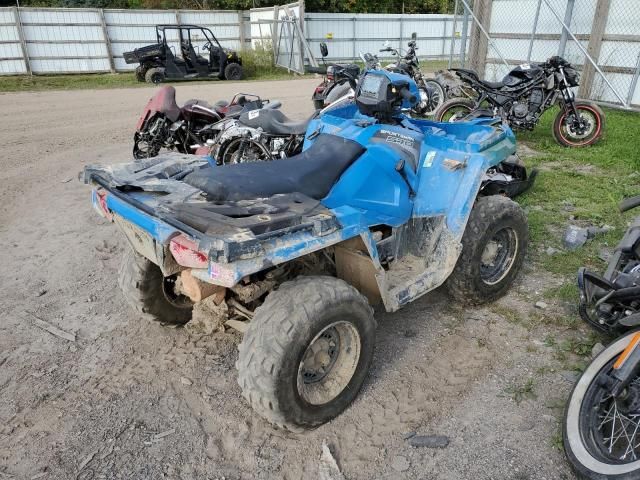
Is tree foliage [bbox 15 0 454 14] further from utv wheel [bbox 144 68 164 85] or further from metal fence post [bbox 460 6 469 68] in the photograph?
metal fence post [bbox 460 6 469 68]

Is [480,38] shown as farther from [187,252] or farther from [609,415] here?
[187,252]

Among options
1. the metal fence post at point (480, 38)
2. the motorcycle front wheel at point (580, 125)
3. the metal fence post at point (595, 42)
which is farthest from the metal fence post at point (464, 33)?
the motorcycle front wheel at point (580, 125)

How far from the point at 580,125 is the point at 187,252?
26.7 feet

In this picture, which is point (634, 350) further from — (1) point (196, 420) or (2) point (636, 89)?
(2) point (636, 89)

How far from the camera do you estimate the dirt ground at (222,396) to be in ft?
8.75

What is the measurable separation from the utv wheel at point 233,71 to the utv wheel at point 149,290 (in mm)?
15303

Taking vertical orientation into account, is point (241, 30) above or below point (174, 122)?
above

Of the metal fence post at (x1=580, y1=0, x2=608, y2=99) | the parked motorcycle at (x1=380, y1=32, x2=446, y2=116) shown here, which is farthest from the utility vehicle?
the metal fence post at (x1=580, y1=0, x2=608, y2=99)

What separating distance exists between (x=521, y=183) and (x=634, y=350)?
3811mm

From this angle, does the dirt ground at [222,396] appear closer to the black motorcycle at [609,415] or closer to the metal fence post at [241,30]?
the black motorcycle at [609,415]

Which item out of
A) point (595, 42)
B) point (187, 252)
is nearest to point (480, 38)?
point (595, 42)

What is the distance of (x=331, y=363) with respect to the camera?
298 cm

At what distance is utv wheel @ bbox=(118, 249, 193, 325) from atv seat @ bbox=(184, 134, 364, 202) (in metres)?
0.83

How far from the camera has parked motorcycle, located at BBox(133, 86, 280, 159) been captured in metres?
7.46
